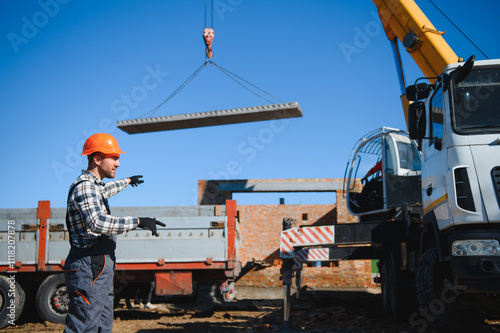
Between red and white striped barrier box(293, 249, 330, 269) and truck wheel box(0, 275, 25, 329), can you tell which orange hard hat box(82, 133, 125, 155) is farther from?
truck wheel box(0, 275, 25, 329)

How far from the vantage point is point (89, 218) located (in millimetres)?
3410

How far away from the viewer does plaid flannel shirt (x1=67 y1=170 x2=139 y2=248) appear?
342cm

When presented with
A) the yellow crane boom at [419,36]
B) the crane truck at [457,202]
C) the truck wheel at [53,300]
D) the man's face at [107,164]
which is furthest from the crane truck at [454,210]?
the truck wheel at [53,300]

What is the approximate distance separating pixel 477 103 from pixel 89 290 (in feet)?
13.5

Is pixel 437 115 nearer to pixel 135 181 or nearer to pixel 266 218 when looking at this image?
pixel 135 181

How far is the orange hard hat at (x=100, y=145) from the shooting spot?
3689 millimetres

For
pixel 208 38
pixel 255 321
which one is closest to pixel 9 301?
pixel 255 321

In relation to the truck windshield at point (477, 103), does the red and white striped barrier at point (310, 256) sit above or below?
below

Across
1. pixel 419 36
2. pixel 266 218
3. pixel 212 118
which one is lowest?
pixel 266 218

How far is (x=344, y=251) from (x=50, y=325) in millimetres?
5594

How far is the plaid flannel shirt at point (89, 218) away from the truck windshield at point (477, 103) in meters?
3.42

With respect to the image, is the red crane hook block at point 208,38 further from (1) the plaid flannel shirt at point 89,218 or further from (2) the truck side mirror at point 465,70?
(1) the plaid flannel shirt at point 89,218

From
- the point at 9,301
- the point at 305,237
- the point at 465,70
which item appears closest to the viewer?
the point at 465,70

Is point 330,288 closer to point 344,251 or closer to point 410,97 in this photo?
point 344,251
